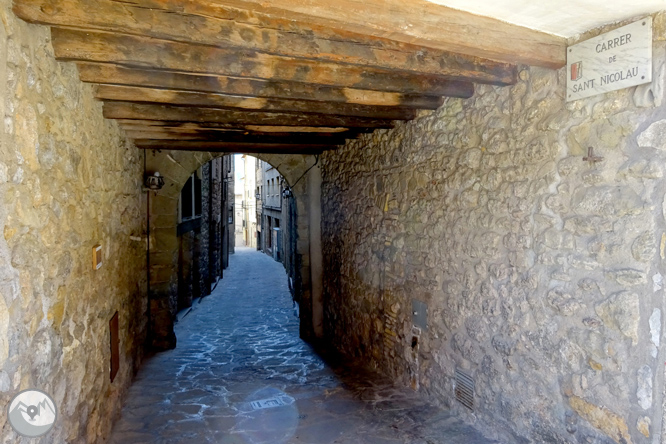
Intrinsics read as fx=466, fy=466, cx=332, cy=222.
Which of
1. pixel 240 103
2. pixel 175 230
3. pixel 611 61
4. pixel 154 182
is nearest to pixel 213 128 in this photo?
pixel 240 103

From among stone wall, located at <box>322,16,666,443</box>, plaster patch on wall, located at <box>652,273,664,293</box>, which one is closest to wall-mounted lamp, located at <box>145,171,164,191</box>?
stone wall, located at <box>322,16,666,443</box>

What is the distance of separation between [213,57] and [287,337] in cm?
513

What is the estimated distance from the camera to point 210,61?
8.07 feet

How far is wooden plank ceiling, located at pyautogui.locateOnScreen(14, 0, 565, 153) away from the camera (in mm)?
1964

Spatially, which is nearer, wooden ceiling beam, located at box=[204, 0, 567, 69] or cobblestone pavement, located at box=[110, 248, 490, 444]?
wooden ceiling beam, located at box=[204, 0, 567, 69]

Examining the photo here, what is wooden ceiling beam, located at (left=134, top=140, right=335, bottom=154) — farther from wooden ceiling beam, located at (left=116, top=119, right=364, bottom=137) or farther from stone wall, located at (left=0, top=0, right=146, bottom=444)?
stone wall, located at (left=0, top=0, right=146, bottom=444)

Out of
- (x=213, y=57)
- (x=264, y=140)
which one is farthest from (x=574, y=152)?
(x=264, y=140)

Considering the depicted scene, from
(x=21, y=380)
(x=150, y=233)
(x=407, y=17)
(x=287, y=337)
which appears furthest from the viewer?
(x=287, y=337)

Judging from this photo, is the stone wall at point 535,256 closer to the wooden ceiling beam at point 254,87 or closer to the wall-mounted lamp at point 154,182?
the wooden ceiling beam at point 254,87

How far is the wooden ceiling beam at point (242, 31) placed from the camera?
6.30 ft

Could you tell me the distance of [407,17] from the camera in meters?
2.06

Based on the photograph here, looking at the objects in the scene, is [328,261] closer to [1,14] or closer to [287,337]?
[287,337]

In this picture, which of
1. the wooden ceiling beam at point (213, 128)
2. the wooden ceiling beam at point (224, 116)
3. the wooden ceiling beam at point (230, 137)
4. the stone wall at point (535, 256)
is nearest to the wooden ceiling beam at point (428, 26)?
the stone wall at point (535, 256)

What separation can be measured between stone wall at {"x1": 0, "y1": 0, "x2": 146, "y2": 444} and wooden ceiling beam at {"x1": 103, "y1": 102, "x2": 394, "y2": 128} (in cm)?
18
